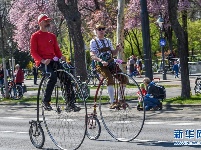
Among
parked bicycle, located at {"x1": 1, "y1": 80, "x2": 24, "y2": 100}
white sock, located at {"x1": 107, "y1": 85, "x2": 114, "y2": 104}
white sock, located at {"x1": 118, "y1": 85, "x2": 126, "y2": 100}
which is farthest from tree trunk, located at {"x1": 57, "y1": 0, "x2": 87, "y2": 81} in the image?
white sock, located at {"x1": 118, "y1": 85, "x2": 126, "y2": 100}

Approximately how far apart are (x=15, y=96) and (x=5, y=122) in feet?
40.7

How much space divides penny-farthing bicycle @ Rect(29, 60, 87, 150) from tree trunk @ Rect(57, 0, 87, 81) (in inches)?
538

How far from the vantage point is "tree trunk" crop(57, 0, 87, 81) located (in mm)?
23516

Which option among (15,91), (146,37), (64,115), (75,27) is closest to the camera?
(64,115)

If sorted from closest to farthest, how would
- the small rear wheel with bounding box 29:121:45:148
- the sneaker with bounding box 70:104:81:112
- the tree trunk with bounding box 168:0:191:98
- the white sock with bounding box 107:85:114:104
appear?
1. the sneaker with bounding box 70:104:81:112
2. the small rear wheel with bounding box 29:121:45:148
3. the white sock with bounding box 107:85:114:104
4. the tree trunk with bounding box 168:0:191:98

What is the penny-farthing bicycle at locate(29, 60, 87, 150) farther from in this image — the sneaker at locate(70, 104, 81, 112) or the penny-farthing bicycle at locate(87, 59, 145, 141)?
the penny-farthing bicycle at locate(87, 59, 145, 141)

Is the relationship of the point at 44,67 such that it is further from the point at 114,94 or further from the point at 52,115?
the point at 114,94

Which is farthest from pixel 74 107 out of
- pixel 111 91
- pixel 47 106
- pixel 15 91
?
pixel 15 91

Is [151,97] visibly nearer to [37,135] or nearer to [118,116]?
[118,116]

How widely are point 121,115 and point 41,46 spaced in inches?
83.4

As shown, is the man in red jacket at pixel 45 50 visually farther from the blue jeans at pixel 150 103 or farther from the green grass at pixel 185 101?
the green grass at pixel 185 101

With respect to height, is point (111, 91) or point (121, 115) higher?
point (111, 91)

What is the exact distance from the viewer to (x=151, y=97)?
17.8 metres

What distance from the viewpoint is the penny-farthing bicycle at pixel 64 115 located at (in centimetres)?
943
